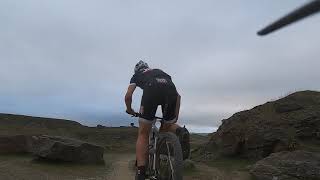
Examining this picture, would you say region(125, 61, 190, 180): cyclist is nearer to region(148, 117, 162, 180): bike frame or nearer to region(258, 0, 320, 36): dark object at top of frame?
region(148, 117, 162, 180): bike frame

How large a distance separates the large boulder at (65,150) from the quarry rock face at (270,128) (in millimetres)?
4766

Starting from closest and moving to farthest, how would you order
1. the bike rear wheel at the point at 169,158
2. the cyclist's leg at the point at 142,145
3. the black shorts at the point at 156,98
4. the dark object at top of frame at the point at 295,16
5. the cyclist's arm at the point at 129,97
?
the dark object at top of frame at the point at 295,16 < the bike rear wheel at the point at 169,158 < the black shorts at the point at 156,98 < the cyclist's leg at the point at 142,145 < the cyclist's arm at the point at 129,97

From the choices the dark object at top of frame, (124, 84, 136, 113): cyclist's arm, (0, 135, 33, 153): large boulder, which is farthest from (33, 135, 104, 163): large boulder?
the dark object at top of frame

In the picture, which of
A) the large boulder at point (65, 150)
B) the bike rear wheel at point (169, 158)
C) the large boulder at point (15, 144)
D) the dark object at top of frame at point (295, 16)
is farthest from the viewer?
the large boulder at point (15, 144)

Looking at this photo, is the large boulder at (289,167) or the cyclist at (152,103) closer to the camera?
the cyclist at (152,103)

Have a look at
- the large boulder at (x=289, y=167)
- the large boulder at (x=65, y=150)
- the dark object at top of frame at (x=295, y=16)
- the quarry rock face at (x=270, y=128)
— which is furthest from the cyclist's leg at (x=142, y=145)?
the large boulder at (x=65, y=150)

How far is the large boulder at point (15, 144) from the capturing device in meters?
18.9

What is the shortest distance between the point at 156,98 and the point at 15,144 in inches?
583

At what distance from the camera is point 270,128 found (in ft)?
54.3

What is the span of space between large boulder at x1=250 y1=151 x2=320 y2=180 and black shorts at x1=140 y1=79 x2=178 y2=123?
5893mm

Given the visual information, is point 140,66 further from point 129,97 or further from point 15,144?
point 15,144

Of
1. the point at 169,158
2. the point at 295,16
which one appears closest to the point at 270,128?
the point at 169,158

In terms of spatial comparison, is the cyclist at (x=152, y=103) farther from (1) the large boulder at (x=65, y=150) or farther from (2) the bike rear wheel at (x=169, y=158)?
(1) the large boulder at (x=65, y=150)

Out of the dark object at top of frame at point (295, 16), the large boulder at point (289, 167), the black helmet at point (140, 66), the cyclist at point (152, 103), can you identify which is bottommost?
the large boulder at point (289, 167)
